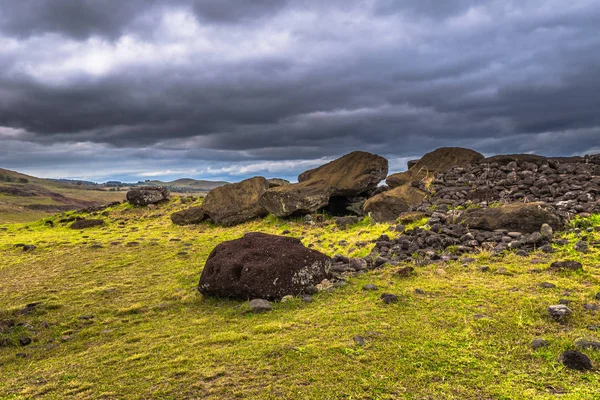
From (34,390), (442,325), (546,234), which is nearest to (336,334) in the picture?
(442,325)

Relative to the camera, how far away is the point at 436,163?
1217 inches

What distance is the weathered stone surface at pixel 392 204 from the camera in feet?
81.5

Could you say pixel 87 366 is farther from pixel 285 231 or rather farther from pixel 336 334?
pixel 285 231

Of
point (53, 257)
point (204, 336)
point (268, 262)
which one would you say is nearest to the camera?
point (204, 336)

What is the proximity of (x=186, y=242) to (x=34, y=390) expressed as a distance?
799 inches

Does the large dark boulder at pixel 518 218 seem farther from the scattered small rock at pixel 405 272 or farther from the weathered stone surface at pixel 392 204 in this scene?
the weathered stone surface at pixel 392 204

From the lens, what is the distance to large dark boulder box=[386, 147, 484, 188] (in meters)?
29.8

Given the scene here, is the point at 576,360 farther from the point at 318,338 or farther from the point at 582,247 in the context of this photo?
the point at 582,247

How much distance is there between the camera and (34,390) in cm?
723

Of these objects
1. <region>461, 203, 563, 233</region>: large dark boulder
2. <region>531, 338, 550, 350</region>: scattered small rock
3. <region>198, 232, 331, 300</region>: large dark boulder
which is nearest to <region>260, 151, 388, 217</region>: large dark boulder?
<region>461, 203, 563, 233</region>: large dark boulder

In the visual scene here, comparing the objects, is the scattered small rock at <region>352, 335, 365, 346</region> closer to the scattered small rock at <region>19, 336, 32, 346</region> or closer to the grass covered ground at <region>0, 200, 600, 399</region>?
the grass covered ground at <region>0, 200, 600, 399</region>

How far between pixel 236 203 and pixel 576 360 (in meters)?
29.7

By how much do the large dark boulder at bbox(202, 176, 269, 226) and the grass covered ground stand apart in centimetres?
1610

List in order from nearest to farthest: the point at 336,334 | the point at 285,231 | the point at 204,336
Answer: the point at 336,334 → the point at 204,336 → the point at 285,231
